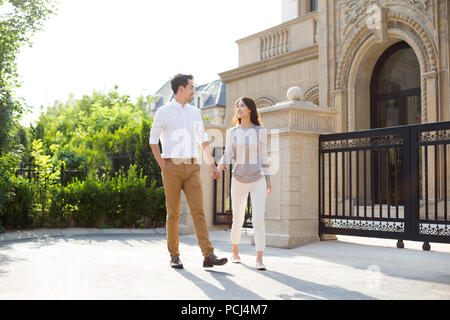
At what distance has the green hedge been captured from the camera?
390 inches

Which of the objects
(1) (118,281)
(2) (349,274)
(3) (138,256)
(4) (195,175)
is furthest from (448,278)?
(3) (138,256)

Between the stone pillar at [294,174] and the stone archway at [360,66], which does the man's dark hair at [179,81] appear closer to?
the stone pillar at [294,174]

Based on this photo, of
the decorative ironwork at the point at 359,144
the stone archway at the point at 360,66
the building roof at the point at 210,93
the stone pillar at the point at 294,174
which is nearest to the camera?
the decorative ironwork at the point at 359,144

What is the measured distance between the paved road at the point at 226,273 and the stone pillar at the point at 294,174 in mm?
312

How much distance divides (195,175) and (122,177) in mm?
6478

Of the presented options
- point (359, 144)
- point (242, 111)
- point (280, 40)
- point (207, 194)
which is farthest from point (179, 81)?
point (280, 40)

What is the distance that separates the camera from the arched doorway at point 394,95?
11.9 m

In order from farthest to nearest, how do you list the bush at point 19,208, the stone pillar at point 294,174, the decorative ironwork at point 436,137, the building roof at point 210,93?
1. the building roof at point 210,93
2. the bush at point 19,208
3. the stone pillar at point 294,174
4. the decorative ironwork at point 436,137

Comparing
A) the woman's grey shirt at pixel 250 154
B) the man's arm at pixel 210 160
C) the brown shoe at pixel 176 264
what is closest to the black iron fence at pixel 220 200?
the woman's grey shirt at pixel 250 154

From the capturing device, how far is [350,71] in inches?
488

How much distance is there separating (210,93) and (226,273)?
44.9 meters

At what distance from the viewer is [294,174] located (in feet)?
25.4

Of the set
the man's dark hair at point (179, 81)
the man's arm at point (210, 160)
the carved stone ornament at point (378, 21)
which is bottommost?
the man's arm at point (210, 160)
